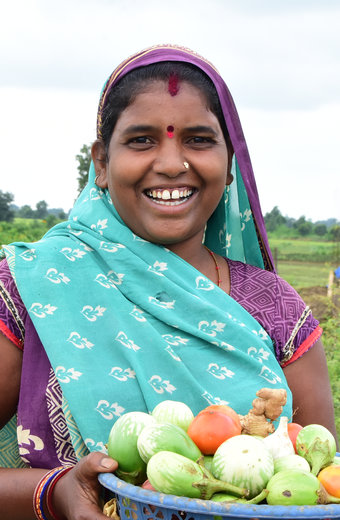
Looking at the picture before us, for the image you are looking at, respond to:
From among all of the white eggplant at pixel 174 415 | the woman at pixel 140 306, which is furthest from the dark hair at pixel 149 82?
the white eggplant at pixel 174 415

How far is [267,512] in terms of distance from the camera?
1.34 meters

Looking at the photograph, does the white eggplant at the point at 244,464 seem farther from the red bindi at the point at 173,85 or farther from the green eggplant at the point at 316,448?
the red bindi at the point at 173,85

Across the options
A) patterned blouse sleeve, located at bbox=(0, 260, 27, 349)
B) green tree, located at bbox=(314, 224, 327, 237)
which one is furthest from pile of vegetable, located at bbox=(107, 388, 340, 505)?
green tree, located at bbox=(314, 224, 327, 237)

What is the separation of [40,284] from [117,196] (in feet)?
1.39

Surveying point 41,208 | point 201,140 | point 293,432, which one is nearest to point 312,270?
point 41,208

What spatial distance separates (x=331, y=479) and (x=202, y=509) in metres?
0.35

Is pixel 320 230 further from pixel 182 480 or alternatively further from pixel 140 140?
pixel 182 480

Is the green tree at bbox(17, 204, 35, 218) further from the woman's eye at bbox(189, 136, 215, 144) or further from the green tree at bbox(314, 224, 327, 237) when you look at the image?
the woman's eye at bbox(189, 136, 215, 144)

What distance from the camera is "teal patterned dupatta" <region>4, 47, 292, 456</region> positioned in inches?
82.6

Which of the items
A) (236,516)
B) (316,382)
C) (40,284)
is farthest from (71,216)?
(236,516)

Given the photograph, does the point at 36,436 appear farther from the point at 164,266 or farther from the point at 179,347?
the point at 164,266

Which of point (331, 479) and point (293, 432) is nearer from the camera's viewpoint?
point (331, 479)

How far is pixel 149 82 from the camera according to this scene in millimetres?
2285

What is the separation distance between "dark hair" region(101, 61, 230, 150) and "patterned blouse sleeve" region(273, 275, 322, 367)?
29.0 inches
